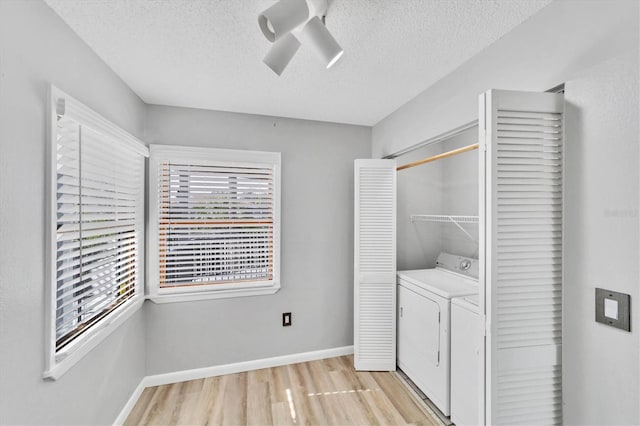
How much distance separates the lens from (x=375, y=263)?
8.42 feet

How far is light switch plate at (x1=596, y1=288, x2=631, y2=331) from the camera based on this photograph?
0.99 metres

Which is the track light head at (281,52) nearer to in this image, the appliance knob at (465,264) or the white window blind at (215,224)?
the white window blind at (215,224)

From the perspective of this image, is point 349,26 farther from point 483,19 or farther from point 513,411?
point 513,411

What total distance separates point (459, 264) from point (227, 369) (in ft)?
7.31

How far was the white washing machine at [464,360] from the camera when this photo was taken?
1.70 meters

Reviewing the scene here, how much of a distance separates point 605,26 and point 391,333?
92.4 inches

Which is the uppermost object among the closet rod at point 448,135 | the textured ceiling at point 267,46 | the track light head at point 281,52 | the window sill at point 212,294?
the textured ceiling at point 267,46

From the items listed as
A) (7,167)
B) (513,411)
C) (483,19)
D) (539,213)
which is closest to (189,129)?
(7,167)

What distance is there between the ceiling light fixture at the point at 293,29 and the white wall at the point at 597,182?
941mm

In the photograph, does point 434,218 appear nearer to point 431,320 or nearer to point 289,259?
point 431,320

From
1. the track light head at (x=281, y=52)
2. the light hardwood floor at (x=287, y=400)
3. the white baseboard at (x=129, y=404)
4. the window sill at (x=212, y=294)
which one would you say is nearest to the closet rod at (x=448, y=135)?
the track light head at (x=281, y=52)

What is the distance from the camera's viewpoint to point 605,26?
106cm

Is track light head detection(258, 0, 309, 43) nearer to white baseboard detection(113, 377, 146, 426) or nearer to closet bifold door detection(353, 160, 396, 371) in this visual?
closet bifold door detection(353, 160, 396, 371)

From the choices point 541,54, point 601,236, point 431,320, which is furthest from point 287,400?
point 541,54
